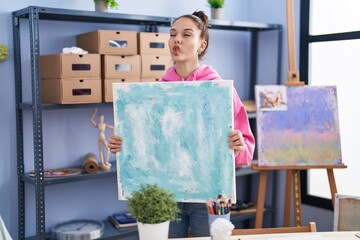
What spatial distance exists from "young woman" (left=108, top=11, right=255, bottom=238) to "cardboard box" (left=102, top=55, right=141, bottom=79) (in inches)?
33.9

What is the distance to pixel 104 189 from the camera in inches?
123

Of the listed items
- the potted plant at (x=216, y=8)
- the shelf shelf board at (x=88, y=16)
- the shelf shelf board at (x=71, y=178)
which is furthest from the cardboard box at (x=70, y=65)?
the potted plant at (x=216, y=8)

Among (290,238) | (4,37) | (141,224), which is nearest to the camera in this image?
(141,224)

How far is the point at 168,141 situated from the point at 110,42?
1.20 meters

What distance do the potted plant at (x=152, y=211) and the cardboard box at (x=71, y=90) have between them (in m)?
1.36

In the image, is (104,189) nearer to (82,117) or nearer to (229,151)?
(82,117)

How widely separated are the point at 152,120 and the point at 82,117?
134 cm

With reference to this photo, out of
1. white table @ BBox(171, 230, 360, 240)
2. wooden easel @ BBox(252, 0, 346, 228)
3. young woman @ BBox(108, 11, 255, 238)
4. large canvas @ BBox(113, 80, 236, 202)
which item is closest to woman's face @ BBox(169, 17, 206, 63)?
young woman @ BBox(108, 11, 255, 238)

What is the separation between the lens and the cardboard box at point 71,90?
2.57 m

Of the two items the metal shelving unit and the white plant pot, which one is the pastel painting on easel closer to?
the metal shelving unit

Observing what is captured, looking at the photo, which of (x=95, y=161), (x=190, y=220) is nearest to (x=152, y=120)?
(x=190, y=220)

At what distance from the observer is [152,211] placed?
1.34m

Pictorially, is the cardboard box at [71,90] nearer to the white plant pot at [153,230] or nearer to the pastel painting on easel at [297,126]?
the pastel painting on easel at [297,126]

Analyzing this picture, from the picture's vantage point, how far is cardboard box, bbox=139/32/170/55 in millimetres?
2836
